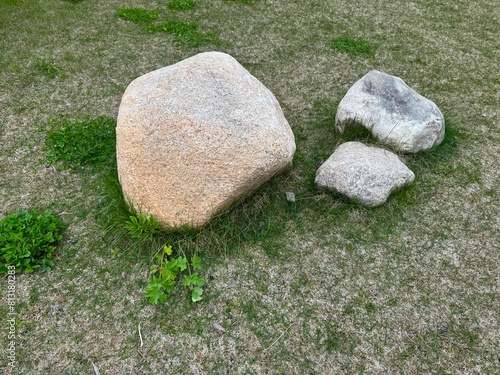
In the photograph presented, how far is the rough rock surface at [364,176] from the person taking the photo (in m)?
3.71

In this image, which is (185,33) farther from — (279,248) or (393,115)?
(279,248)

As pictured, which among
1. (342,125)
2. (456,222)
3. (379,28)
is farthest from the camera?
(379,28)

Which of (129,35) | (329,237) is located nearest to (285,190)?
(329,237)

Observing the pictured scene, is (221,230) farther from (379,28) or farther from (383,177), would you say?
(379,28)

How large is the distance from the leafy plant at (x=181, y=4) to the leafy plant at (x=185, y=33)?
54 cm

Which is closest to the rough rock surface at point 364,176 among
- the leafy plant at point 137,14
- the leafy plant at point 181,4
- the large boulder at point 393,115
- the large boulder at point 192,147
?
the large boulder at point 393,115

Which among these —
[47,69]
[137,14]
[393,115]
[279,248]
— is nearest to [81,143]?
[47,69]

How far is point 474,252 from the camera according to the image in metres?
3.59

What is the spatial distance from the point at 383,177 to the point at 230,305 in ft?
5.94

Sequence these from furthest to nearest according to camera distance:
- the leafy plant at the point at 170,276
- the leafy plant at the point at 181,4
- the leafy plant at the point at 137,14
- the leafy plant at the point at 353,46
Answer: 1. the leafy plant at the point at 181,4
2. the leafy plant at the point at 137,14
3. the leafy plant at the point at 353,46
4. the leafy plant at the point at 170,276

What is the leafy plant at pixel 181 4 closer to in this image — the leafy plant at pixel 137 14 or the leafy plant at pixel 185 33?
the leafy plant at pixel 137 14

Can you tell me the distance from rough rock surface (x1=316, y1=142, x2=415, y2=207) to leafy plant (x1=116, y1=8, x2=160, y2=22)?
423 cm

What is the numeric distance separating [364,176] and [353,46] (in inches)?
122

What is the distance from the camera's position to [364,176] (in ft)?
12.1
